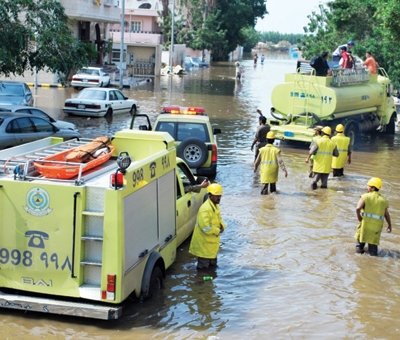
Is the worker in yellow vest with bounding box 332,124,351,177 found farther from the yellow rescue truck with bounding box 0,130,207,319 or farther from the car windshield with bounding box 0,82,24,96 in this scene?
the car windshield with bounding box 0,82,24,96

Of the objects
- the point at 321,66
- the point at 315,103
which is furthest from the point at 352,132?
the point at 321,66

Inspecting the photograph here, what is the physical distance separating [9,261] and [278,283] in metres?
4.03

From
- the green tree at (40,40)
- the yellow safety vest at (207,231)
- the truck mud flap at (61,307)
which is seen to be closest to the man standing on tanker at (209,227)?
the yellow safety vest at (207,231)

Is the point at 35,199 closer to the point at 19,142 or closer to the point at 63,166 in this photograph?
the point at 63,166

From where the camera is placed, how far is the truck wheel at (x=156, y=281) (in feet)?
27.3

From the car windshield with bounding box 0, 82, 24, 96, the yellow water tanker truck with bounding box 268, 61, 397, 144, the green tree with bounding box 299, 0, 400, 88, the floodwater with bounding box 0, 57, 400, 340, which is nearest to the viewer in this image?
the floodwater with bounding box 0, 57, 400, 340

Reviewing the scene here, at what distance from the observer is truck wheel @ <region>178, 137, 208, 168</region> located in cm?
1516

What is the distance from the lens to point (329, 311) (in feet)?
28.6

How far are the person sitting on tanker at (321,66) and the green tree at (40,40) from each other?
7.66 m

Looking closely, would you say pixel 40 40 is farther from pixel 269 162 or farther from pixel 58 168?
pixel 58 168

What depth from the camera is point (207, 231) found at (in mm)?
9328

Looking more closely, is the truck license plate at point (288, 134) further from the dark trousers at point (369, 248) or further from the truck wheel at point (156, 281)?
the truck wheel at point (156, 281)

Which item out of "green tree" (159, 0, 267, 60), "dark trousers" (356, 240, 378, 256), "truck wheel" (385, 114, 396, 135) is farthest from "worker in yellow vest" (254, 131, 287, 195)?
"green tree" (159, 0, 267, 60)

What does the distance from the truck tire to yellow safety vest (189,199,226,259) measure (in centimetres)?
1449
